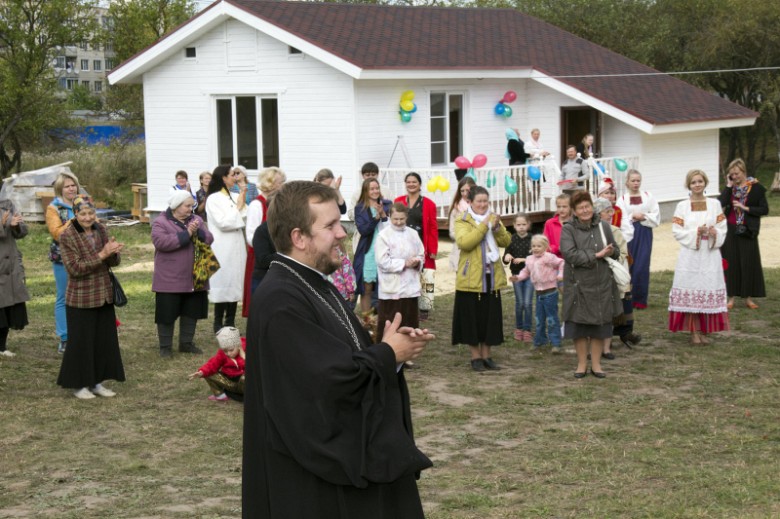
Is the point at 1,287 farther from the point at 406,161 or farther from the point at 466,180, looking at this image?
the point at 406,161

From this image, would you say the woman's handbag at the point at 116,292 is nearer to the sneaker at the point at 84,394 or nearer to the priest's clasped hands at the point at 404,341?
the sneaker at the point at 84,394

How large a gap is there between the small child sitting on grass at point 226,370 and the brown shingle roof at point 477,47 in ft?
40.5

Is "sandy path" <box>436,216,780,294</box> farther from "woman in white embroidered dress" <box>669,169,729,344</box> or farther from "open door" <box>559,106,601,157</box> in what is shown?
"woman in white embroidered dress" <box>669,169,729,344</box>

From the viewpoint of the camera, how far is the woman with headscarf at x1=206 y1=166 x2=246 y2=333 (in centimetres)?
1145

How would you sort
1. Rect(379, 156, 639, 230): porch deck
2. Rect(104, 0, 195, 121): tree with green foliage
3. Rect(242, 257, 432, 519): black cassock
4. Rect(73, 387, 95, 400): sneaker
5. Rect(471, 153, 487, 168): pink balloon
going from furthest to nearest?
1. Rect(104, 0, 195, 121): tree with green foliage
2. Rect(379, 156, 639, 230): porch deck
3. Rect(471, 153, 487, 168): pink balloon
4. Rect(73, 387, 95, 400): sneaker
5. Rect(242, 257, 432, 519): black cassock

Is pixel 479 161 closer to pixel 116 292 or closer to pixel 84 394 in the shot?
pixel 116 292

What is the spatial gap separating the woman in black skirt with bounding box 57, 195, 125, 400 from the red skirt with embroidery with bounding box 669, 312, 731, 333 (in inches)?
219

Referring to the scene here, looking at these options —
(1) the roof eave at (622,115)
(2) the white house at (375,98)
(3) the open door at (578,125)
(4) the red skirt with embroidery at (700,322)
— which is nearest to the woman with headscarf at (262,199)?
(4) the red skirt with embroidery at (700,322)

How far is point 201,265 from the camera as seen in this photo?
35.6 feet

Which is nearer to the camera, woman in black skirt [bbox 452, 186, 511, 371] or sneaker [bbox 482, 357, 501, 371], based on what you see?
woman in black skirt [bbox 452, 186, 511, 371]

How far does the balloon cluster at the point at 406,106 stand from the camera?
22078 mm

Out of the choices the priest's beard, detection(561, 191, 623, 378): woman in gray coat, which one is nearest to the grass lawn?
detection(561, 191, 623, 378): woman in gray coat

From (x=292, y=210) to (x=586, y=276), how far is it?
6162mm

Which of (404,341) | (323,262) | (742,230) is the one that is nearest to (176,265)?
(742,230)
